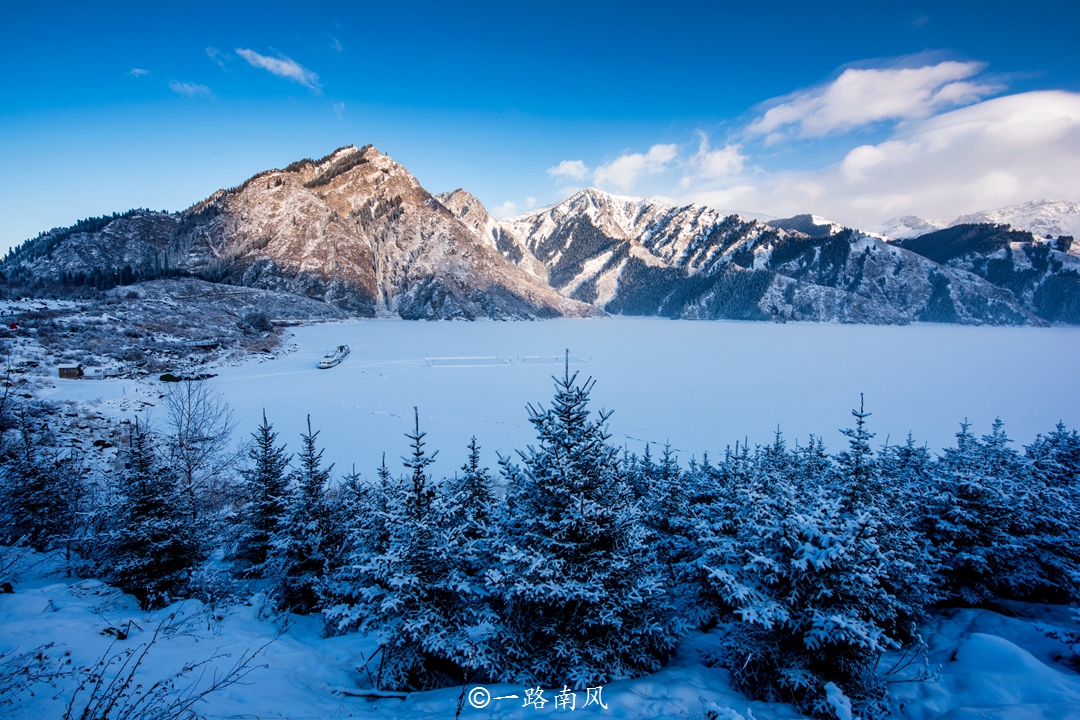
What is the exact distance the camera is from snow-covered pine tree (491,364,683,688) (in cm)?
554

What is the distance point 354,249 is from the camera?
5167 inches

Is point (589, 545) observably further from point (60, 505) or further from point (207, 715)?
point (60, 505)

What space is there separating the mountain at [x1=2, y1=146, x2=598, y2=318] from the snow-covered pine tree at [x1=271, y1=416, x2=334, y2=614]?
111036 millimetres

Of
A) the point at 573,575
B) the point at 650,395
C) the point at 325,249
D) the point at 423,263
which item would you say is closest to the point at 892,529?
the point at 573,575

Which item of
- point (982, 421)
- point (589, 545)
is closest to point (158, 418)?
point (589, 545)

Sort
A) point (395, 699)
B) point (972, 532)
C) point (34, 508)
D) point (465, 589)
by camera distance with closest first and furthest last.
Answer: point (395, 699)
point (465, 589)
point (972, 532)
point (34, 508)

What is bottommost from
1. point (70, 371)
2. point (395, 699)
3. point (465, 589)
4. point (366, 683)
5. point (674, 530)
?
point (366, 683)

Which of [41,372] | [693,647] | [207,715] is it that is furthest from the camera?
[41,372]

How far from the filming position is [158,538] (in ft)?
25.2

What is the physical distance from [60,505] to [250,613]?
7.36 m

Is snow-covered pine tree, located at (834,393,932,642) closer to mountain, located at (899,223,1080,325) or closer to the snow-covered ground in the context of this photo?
the snow-covered ground

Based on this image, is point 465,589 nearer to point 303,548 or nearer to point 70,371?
point 303,548

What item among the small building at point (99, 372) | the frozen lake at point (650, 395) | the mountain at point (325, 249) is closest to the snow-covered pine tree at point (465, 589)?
the frozen lake at point (650, 395)

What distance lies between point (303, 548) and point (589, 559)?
583 centimetres
